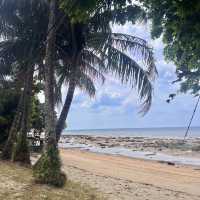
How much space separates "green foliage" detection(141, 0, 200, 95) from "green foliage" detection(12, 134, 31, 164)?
20.9ft

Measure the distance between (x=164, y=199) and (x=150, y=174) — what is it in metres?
9.00

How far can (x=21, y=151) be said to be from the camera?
49.3ft

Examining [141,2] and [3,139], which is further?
[3,139]

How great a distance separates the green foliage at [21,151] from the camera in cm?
1493

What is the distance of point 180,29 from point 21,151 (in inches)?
339

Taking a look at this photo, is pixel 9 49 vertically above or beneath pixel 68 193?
above

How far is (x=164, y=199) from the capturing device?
1239 centimetres

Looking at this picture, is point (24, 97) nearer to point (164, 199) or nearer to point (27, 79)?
point (27, 79)

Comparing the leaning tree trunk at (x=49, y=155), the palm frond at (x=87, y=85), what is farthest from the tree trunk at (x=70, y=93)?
the palm frond at (x=87, y=85)

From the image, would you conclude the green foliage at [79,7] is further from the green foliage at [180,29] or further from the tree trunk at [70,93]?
the tree trunk at [70,93]

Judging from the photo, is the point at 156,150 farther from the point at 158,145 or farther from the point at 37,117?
the point at 37,117

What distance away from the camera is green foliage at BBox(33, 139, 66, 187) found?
11.4 meters

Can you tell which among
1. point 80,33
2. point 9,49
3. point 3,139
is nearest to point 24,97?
point 9,49

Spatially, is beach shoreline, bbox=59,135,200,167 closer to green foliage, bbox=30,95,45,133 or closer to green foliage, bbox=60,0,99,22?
green foliage, bbox=30,95,45,133
